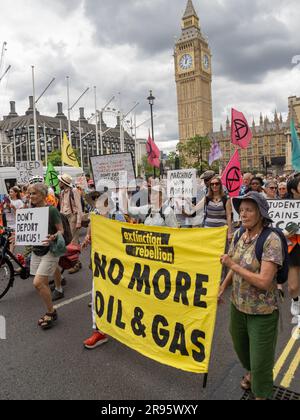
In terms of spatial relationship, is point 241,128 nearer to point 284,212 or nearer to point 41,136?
point 284,212

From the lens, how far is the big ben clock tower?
4606 inches

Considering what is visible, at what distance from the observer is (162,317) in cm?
319

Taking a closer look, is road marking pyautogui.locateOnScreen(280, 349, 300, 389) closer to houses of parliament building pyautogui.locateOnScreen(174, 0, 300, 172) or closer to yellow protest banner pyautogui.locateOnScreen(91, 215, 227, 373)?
yellow protest banner pyautogui.locateOnScreen(91, 215, 227, 373)

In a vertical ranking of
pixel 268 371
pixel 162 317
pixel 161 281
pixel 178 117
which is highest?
pixel 178 117

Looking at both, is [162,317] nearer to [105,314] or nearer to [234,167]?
[105,314]

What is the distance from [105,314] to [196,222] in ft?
12.8

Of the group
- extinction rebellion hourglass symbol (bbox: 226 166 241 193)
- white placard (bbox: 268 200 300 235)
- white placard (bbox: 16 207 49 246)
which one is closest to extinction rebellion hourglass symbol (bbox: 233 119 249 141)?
extinction rebellion hourglass symbol (bbox: 226 166 241 193)

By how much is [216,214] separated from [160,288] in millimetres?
2911

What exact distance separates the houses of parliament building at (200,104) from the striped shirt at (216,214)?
113 metres

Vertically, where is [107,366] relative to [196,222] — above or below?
below

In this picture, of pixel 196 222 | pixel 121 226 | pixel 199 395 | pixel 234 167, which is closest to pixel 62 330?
pixel 121 226

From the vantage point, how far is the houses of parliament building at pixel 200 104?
117438 millimetres

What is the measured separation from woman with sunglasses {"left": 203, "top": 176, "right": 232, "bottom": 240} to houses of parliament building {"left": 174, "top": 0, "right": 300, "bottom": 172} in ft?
369

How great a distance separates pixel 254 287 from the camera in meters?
2.63
